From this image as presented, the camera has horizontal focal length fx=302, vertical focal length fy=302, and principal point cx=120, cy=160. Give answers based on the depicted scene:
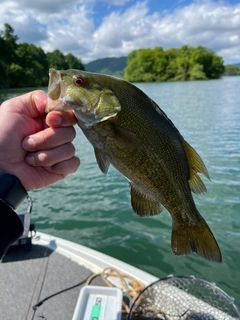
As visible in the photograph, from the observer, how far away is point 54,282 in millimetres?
4176

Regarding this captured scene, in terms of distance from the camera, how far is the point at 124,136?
205 centimetres

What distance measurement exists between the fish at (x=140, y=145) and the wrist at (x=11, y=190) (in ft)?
2.04

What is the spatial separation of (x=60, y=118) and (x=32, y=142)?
338mm

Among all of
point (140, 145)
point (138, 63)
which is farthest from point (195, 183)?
point (138, 63)

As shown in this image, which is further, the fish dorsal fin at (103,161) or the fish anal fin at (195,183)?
the fish anal fin at (195,183)

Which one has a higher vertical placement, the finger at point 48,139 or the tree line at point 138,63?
the tree line at point 138,63

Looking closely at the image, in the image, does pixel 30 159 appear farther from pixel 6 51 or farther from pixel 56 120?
pixel 6 51

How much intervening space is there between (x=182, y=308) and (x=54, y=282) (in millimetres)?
1749

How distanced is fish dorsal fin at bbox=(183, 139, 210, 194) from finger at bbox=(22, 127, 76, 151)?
0.89 metres

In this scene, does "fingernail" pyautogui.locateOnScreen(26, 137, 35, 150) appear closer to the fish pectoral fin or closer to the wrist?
the wrist

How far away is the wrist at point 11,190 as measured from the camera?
7.23ft

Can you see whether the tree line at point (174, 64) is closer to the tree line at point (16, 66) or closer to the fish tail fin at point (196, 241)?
the tree line at point (16, 66)

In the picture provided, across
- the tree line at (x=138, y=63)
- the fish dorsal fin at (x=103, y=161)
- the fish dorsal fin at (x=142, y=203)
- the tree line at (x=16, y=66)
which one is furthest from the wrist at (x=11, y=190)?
the tree line at (x=138, y=63)

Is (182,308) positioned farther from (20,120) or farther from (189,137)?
(189,137)
